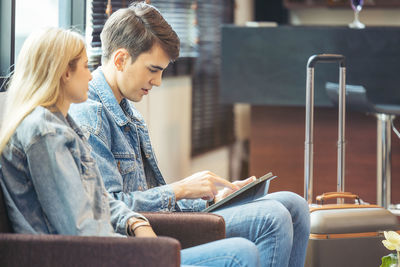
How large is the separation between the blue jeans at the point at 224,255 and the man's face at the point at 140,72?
57cm

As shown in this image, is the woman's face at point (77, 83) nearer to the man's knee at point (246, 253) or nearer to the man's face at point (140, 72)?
the man's face at point (140, 72)

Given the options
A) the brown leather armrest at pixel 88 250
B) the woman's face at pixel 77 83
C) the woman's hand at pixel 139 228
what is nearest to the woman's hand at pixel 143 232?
the woman's hand at pixel 139 228

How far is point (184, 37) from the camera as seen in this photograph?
4.44m

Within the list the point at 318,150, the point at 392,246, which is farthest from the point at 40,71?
the point at 318,150

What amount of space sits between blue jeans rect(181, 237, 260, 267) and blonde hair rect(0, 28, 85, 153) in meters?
0.49

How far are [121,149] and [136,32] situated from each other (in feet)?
1.12

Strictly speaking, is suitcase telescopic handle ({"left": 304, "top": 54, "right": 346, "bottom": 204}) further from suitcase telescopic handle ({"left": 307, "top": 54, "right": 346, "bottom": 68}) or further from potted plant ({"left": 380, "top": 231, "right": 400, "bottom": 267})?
potted plant ({"left": 380, "top": 231, "right": 400, "bottom": 267})

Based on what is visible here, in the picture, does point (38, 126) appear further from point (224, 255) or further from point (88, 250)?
point (224, 255)

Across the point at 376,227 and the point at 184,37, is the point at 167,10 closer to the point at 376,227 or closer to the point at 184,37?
the point at 184,37

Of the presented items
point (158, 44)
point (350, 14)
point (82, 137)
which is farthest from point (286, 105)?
point (82, 137)

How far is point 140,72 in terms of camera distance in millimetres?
1999

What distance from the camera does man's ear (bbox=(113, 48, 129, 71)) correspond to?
6.51ft

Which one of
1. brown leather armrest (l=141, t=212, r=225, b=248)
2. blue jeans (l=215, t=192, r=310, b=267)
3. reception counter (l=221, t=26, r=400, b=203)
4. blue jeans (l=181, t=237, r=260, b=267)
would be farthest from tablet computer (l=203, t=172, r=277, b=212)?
reception counter (l=221, t=26, r=400, b=203)

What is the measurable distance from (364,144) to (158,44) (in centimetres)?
268
